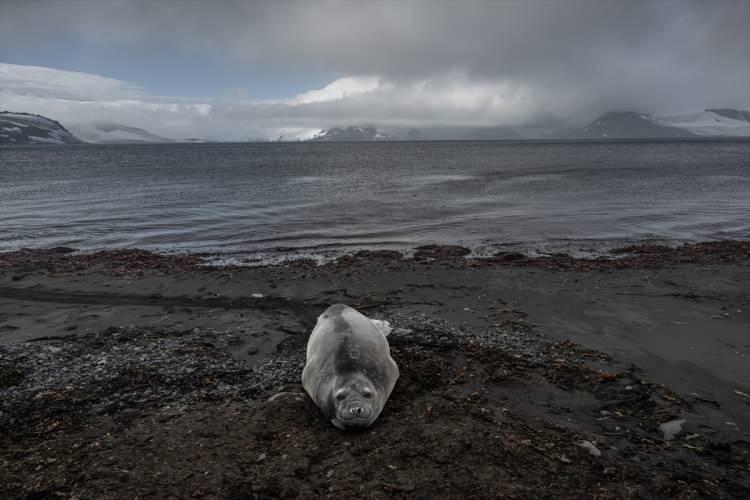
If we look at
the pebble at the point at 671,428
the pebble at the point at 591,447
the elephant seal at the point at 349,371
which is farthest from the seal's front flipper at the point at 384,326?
the pebble at the point at 671,428

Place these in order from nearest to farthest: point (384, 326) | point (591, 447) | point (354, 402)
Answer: point (591, 447), point (354, 402), point (384, 326)

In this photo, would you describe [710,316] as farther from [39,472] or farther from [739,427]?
[39,472]

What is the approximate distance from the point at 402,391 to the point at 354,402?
1.39m

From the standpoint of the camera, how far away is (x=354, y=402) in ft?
21.3

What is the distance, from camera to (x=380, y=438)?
623cm

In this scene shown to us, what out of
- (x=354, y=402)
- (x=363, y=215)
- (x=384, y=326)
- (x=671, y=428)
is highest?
(x=363, y=215)

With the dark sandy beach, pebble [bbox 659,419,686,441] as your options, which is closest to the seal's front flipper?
the dark sandy beach

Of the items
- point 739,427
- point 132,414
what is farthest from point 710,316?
point 132,414

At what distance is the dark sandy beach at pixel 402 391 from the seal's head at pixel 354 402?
0.24 metres

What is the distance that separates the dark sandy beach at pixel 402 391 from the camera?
5.53 m

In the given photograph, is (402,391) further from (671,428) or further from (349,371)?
(671,428)

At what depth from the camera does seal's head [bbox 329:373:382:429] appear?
252 inches

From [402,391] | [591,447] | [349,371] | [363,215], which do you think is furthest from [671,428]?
[363,215]

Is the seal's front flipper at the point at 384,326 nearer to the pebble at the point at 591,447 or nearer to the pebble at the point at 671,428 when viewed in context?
the pebble at the point at 591,447
